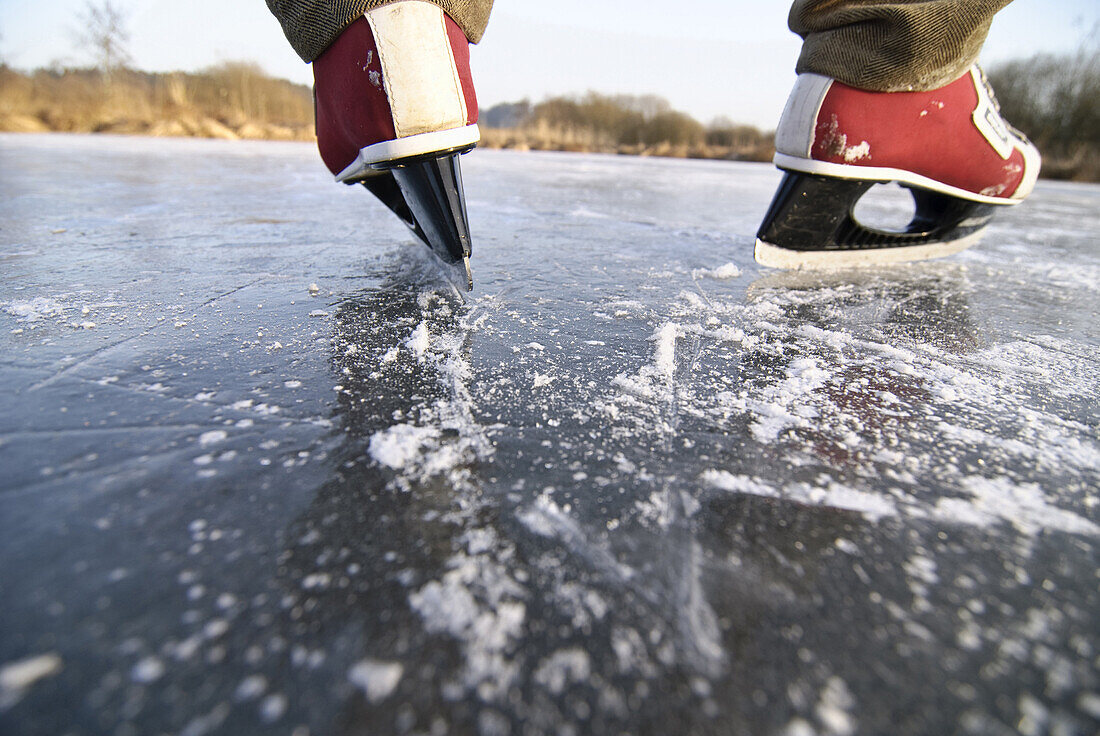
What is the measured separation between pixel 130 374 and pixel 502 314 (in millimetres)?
582

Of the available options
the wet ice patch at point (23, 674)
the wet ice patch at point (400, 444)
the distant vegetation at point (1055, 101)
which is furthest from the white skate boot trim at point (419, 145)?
the distant vegetation at point (1055, 101)

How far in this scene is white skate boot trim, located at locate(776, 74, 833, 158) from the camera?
1261 mm

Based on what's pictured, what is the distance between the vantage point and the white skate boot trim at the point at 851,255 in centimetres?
146

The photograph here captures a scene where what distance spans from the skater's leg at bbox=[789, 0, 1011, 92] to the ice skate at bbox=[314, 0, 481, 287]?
0.90 m

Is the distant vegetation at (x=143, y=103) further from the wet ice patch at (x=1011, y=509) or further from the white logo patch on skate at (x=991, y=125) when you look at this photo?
the wet ice patch at (x=1011, y=509)

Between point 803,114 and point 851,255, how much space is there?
1.54 ft

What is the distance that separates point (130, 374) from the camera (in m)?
0.70

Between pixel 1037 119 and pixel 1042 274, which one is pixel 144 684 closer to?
pixel 1042 274

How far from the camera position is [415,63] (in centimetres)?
91

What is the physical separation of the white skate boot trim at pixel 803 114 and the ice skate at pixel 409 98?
32.2 inches

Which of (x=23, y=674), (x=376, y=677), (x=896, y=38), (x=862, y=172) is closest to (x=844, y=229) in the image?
(x=862, y=172)

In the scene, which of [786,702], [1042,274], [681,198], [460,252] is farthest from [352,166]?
[681,198]

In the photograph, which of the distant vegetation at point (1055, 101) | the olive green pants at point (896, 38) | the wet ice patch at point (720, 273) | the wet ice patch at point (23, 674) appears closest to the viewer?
the wet ice patch at point (23, 674)

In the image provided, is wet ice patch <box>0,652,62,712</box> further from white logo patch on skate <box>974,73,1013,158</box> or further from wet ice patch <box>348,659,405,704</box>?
white logo patch on skate <box>974,73,1013,158</box>
